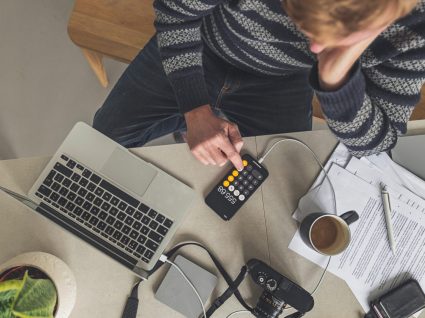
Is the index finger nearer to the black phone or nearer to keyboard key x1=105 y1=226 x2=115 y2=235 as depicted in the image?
keyboard key x1=105 y1=226 x2=115 y2=235

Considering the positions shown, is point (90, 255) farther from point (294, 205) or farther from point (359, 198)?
point (359, 198)

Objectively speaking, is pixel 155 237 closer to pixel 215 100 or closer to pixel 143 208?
pixel 143 208

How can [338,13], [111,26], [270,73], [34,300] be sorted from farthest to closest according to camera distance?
[111,26], [270,73], [34,300], [338,13]

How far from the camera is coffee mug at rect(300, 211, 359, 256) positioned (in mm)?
738

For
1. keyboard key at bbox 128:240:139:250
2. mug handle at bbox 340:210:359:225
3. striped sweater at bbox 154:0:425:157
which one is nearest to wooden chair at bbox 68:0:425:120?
striped sweater at bbox 154:0:425:157

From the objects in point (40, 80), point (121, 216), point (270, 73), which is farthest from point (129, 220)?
point (40, 80)

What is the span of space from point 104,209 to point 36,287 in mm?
188

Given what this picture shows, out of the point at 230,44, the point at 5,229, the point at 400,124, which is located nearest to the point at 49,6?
the point at 230,44

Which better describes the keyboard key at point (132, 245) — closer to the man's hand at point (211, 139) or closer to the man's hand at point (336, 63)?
the man's hand at point (211, 139)

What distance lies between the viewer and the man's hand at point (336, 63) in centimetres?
60

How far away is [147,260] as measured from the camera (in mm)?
748

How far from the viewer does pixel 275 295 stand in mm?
735

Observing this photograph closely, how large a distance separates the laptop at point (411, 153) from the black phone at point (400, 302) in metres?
0.23

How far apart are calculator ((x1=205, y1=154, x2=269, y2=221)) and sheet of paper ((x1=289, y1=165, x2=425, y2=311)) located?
12cm
